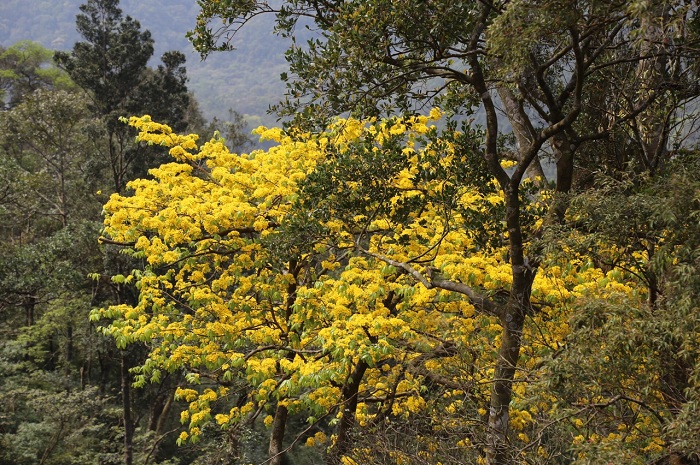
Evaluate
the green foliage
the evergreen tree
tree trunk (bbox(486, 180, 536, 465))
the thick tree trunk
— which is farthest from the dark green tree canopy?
the green foliage

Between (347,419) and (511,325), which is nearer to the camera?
(511,325)

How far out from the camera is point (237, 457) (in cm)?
956

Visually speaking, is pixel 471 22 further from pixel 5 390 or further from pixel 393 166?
pixel 5 390

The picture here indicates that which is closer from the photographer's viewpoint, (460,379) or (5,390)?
(460,379)

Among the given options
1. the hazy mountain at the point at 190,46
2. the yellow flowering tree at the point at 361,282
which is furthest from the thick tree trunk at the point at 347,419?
the hazy mountain at the point at 190,46

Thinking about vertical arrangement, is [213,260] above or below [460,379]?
above

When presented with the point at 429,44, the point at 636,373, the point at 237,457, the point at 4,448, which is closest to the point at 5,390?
the point at 4,448

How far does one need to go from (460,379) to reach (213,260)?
4.31 metres

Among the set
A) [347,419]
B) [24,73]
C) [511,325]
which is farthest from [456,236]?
[24,73]

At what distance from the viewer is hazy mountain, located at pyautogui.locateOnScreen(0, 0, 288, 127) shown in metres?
134

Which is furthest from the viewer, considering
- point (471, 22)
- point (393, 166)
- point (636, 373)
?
point (393, 166)

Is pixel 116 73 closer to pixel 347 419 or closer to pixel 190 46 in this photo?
pixel 347 419

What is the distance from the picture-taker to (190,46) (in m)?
157

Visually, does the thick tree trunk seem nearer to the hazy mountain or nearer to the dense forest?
the dense forest
